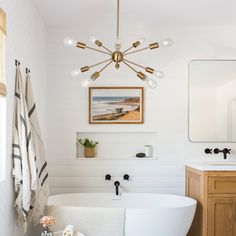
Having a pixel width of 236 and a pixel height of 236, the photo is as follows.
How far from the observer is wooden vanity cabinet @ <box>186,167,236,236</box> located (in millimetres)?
3953

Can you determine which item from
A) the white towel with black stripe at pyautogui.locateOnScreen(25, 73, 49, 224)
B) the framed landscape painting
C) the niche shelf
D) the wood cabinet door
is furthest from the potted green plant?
the wood cabinet door

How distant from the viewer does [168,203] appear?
4.52m

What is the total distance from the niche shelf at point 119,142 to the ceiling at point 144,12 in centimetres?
142

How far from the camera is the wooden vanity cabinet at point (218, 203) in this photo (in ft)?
13.0

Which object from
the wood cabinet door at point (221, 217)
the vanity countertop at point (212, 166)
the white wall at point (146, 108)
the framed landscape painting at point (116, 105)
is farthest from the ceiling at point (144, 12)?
the wood cabinet door at point (221, 217)

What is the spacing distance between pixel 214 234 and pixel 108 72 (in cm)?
231

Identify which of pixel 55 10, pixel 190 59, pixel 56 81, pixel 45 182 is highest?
pixel 55 10

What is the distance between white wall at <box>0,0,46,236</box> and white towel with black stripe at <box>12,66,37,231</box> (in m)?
0.06

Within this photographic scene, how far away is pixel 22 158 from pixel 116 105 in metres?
1.86

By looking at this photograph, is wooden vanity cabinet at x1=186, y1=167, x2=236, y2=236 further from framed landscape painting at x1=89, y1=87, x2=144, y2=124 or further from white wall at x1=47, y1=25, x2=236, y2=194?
framed landscape painting at x1=89, y1=87, x2=144, y2=124

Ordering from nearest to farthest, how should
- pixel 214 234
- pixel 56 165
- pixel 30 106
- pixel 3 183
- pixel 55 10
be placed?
1. pixel 3 183
2. pixel 30 106
3. pixel 214 234
4. pixel 55 10
5. pixel 56 165

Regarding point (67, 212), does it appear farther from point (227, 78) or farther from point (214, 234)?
point (227, 78)

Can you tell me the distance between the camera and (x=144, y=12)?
4434mm

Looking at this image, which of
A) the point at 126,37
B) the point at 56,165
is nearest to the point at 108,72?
the point at 126,37
